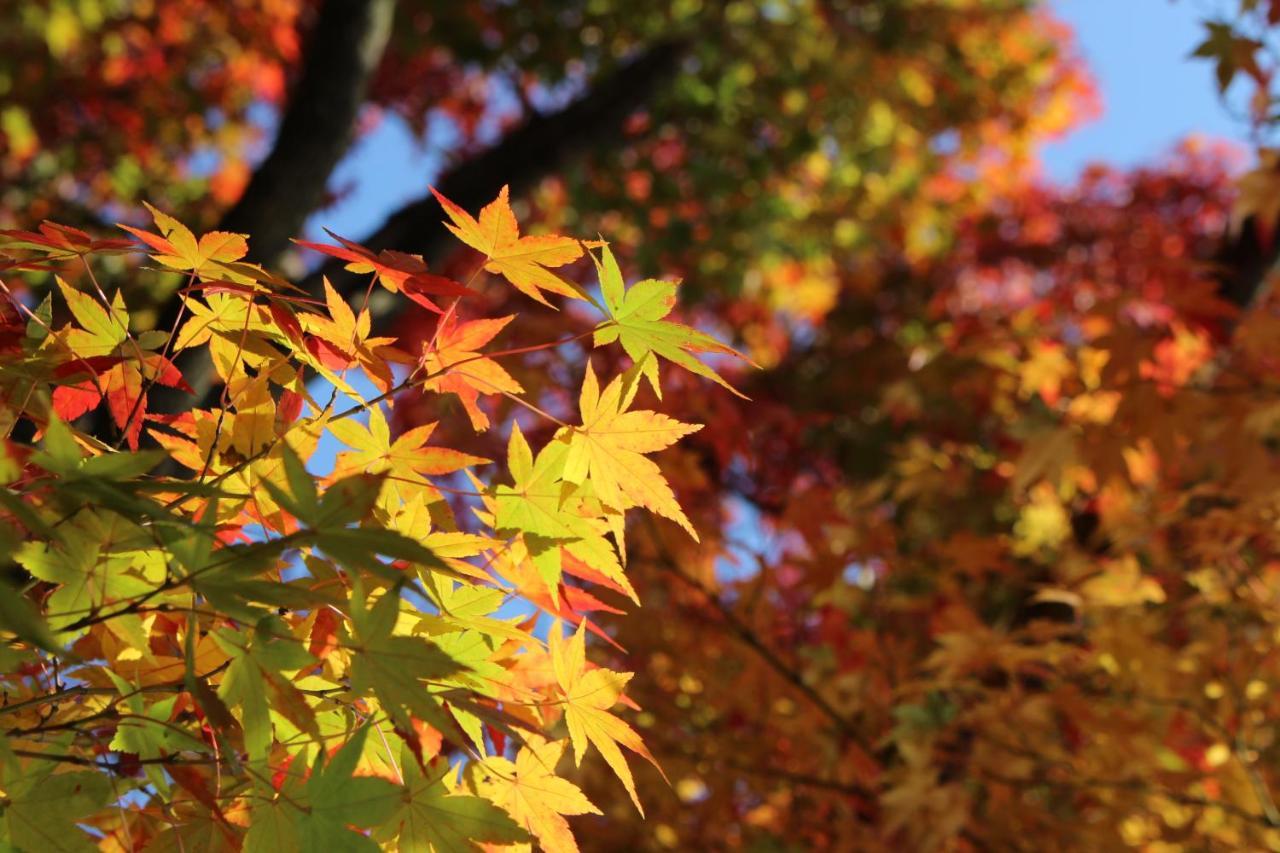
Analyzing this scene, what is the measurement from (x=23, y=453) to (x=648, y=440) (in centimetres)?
50

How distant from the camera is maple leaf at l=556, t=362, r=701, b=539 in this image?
1015mm

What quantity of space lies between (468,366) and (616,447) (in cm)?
21

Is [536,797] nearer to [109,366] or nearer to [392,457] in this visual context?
[392,457]

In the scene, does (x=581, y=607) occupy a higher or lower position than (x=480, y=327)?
lower

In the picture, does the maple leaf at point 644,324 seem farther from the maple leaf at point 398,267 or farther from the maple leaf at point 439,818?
the maple leaf at point 439,818

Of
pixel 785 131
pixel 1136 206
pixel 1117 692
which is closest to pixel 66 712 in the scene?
pixel 1117 692

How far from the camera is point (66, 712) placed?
972mm

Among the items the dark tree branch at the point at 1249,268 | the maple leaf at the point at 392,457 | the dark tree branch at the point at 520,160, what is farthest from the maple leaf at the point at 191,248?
the dark tree branch at the point at 1249,268

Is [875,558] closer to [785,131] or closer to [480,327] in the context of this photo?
[480,327]

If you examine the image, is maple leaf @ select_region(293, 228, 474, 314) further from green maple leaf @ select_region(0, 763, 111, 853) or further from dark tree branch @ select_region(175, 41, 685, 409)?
dark tree branch @ select_region(175, 41, 685, 409)

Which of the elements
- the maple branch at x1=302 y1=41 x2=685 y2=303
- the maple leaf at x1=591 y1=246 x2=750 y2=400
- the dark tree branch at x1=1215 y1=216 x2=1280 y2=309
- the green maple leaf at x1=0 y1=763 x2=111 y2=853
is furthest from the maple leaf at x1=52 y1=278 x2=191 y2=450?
the dark tree branch at x1=1215 y1=216 x2=1280 y2=309

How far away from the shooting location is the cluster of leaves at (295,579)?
Answer: 0.77 meters

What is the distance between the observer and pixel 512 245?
1.07 meters

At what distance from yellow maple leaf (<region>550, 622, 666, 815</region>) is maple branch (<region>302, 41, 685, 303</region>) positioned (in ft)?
7.98
